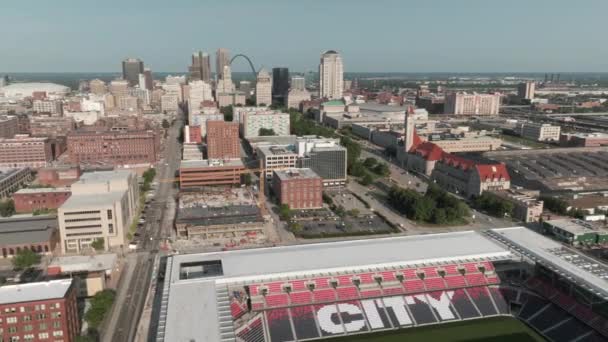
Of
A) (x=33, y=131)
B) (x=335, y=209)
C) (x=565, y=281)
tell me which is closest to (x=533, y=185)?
(x=335, y=209)

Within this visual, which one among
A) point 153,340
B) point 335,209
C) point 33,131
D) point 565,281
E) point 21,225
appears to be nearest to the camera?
point 153,340

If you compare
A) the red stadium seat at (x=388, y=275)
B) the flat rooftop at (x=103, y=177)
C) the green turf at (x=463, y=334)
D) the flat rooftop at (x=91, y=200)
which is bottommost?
the green turf at (x=463, y=334)

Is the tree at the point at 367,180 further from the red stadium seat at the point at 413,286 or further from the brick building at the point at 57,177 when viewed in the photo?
the brick building at the point at 57,177

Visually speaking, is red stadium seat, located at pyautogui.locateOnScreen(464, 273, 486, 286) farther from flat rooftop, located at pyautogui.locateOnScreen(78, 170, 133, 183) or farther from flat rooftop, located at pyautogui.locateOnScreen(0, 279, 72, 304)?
flat rooftop, located at pyautogui.locateOnScreen(78, 170, 133, 183)

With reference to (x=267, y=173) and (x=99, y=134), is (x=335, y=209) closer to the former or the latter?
(x=267, y=173)

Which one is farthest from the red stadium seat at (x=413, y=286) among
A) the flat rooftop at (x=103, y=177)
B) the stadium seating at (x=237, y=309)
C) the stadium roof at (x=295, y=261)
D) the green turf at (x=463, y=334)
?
the flat rooftop at (x=103, y=177)

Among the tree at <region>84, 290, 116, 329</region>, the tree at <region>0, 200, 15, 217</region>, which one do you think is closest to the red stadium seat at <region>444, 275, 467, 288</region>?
the tree at <region>84, 290, 116, 329</region>
